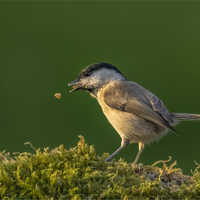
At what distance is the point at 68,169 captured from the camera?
72.1 inches

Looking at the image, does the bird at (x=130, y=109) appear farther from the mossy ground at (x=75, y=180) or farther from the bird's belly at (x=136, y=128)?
the mossy ground at (x=75, y=180)

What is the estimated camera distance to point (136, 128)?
3328 millimetres

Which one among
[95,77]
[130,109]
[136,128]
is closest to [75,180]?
[136,128]

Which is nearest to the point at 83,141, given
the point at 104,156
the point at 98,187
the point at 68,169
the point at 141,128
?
the point at 104,156

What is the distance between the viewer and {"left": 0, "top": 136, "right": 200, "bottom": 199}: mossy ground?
5.45 ft

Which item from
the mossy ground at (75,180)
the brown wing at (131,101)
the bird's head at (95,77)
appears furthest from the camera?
the bird's head at (95,77)

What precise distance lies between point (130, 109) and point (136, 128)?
248mm

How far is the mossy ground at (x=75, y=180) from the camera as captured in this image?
5.45 ft

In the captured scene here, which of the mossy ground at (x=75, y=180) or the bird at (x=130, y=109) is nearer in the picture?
the mossy ground at (x=75, y=180)

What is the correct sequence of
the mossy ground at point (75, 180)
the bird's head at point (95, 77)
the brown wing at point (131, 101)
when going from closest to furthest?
the mossy ground at point (75, 180) → the brown wing at point (131, 101) → the bird's head at point (95, 77)

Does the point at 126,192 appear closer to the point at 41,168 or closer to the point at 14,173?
the point at 41,168

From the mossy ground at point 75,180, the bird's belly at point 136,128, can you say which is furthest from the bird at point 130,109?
the mossy ground at point 75,180

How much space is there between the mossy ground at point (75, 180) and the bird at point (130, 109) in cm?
121

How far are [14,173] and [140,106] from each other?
6.36 ft
